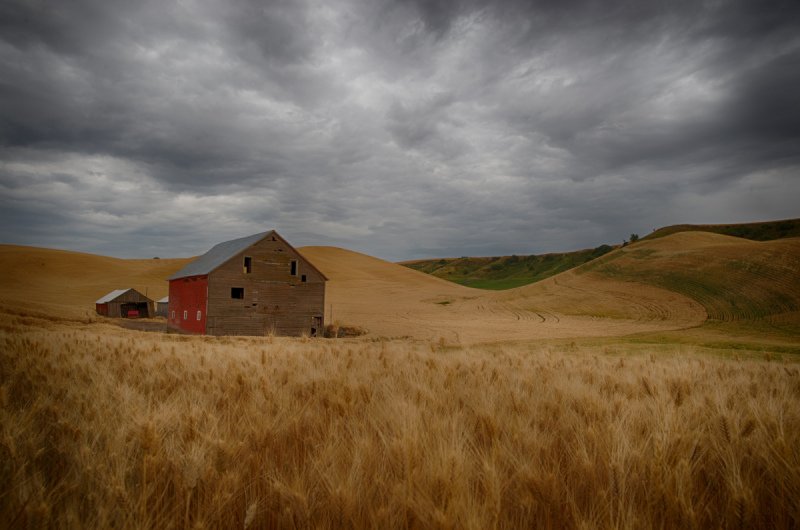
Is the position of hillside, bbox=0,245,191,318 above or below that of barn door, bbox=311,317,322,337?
above

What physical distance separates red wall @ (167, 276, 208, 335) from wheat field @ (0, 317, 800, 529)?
115 feet

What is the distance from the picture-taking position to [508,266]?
16288 centimetres

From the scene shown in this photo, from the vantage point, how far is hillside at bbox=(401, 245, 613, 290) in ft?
470

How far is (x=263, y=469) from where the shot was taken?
204 cm

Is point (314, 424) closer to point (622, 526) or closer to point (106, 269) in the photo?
point (622, 526)

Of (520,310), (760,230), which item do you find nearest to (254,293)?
(520,310)

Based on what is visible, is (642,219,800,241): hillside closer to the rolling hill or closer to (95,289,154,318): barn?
the rolling hill

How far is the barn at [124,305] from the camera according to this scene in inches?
2151

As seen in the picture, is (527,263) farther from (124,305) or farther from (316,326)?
(124,305)

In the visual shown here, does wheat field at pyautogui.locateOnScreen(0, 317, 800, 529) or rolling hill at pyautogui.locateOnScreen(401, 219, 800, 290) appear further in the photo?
rolling hill at pyautogui.locateOnScreen(401, 219, 800, 290)

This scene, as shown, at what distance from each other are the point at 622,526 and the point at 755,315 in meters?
43.7

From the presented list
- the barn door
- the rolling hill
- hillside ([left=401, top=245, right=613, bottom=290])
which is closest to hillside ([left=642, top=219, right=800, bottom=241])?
the rolling hill

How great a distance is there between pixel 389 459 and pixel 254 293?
123 ft

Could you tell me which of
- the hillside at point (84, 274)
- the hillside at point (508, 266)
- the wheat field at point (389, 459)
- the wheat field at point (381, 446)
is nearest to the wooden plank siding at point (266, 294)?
the wheat field at point (381, 446)
